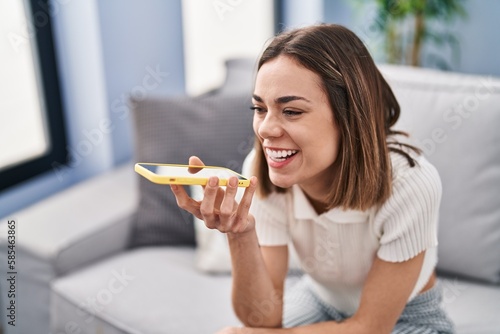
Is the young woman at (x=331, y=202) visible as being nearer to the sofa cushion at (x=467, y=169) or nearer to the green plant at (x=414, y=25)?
the sofa cushion at (x=467, y=169)

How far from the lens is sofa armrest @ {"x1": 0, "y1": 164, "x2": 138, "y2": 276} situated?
1.47m

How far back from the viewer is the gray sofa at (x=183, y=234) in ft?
4.35

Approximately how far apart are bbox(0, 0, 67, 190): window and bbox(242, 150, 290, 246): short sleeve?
41.7 inches

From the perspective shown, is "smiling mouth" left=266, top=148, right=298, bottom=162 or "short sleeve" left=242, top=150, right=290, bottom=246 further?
"short sleeve" left=242, top=150, right=290, bottom=246

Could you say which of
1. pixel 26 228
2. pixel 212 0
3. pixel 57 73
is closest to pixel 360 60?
pixel 26 228

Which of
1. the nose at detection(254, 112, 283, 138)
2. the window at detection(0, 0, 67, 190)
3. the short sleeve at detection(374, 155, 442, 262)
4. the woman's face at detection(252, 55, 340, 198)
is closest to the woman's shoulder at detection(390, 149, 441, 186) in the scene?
the short sleeve at detection(374, 155, 442, 262)

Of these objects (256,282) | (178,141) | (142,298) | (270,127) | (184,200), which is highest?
(270,127)

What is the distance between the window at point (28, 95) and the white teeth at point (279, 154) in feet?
3.95

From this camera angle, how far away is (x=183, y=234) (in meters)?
1.63

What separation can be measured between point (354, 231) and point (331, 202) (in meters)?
0.09

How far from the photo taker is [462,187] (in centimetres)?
134

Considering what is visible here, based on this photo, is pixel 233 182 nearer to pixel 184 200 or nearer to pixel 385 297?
pixel 184 200

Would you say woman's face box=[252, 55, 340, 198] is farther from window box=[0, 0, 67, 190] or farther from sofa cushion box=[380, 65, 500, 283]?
window box=[0, 0, 67, 190]

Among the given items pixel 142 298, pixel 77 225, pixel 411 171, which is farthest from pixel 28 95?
pixel 411 171
